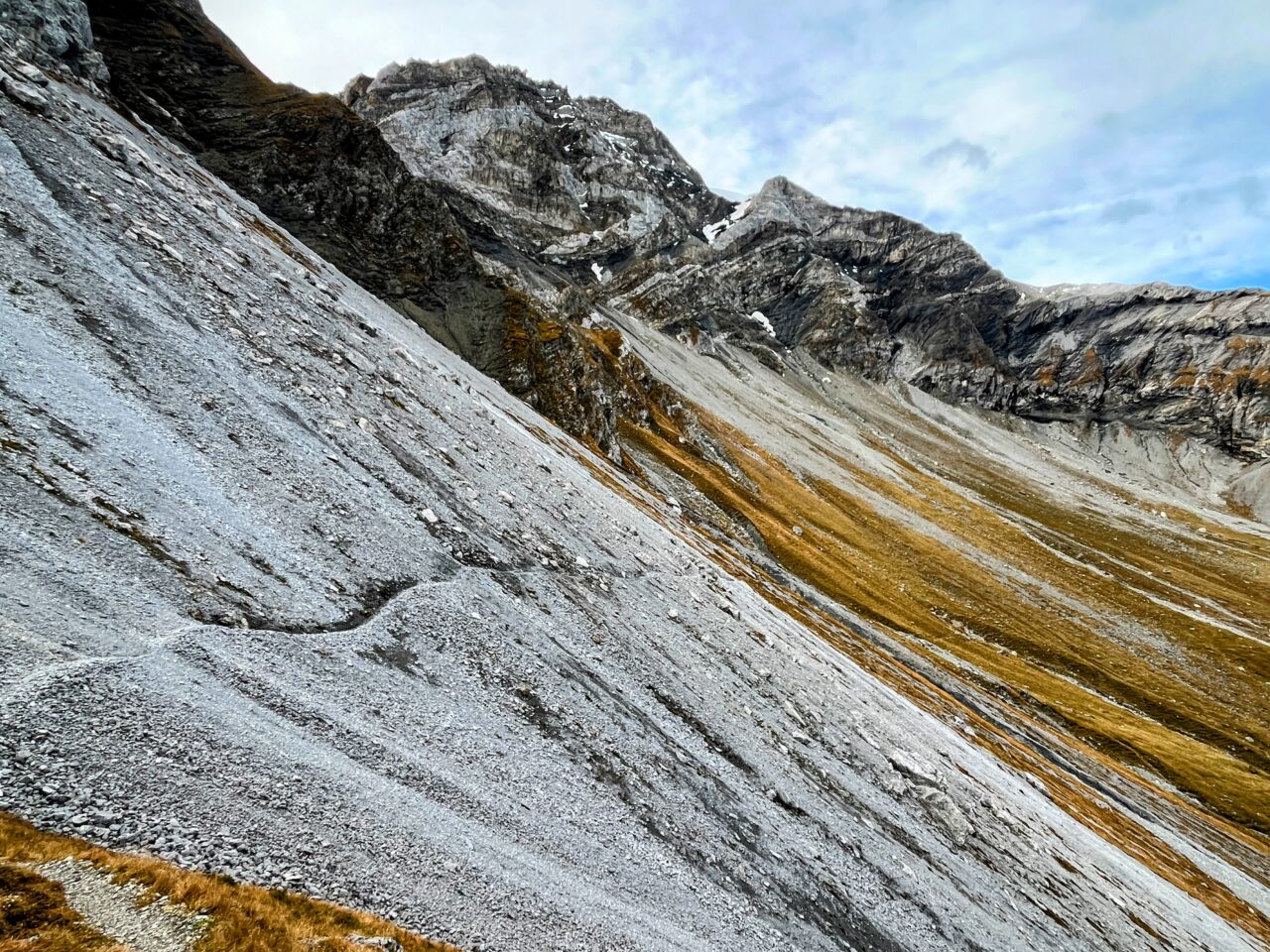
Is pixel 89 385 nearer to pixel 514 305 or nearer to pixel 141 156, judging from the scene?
pixel 141 156

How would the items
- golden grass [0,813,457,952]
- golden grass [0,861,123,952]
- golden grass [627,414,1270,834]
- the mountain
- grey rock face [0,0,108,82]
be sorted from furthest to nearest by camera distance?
golden grass [627,414,1270,834] < grey rock face [0,0,108,82] < the mountain < golden grass [0,813,457,952] < golden grass [0,861,123,952]

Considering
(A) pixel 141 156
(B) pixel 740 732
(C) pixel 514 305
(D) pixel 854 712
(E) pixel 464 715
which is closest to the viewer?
(E) pixel 464 715

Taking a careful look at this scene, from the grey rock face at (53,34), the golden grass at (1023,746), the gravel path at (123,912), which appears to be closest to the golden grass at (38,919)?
the gravel path at (123,912)

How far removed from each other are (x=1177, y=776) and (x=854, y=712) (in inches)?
1633

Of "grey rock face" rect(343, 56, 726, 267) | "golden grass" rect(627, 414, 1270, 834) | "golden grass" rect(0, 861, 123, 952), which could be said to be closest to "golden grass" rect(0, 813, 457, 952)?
"golden grass" rect(0, 861, 123, 952)

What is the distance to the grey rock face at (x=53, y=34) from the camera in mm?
33469

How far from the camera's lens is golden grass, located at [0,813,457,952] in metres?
7.89

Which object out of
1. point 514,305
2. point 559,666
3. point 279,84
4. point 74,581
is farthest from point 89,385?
point 279,84

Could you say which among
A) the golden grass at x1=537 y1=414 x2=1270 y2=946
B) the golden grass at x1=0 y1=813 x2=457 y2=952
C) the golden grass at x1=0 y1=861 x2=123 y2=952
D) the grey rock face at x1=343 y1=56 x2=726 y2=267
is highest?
the grey rock face at x1=343 y1=56 x2=726 y2=267

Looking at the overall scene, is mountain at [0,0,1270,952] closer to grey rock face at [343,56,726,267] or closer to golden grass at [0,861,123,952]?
golden grass at [0,861,123,952]

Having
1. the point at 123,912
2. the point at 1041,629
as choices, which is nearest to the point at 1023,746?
the point at 1041,629

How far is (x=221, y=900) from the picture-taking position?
8492mm

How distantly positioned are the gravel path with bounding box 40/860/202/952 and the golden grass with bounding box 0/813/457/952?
6.4 inches

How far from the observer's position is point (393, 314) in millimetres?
47500
